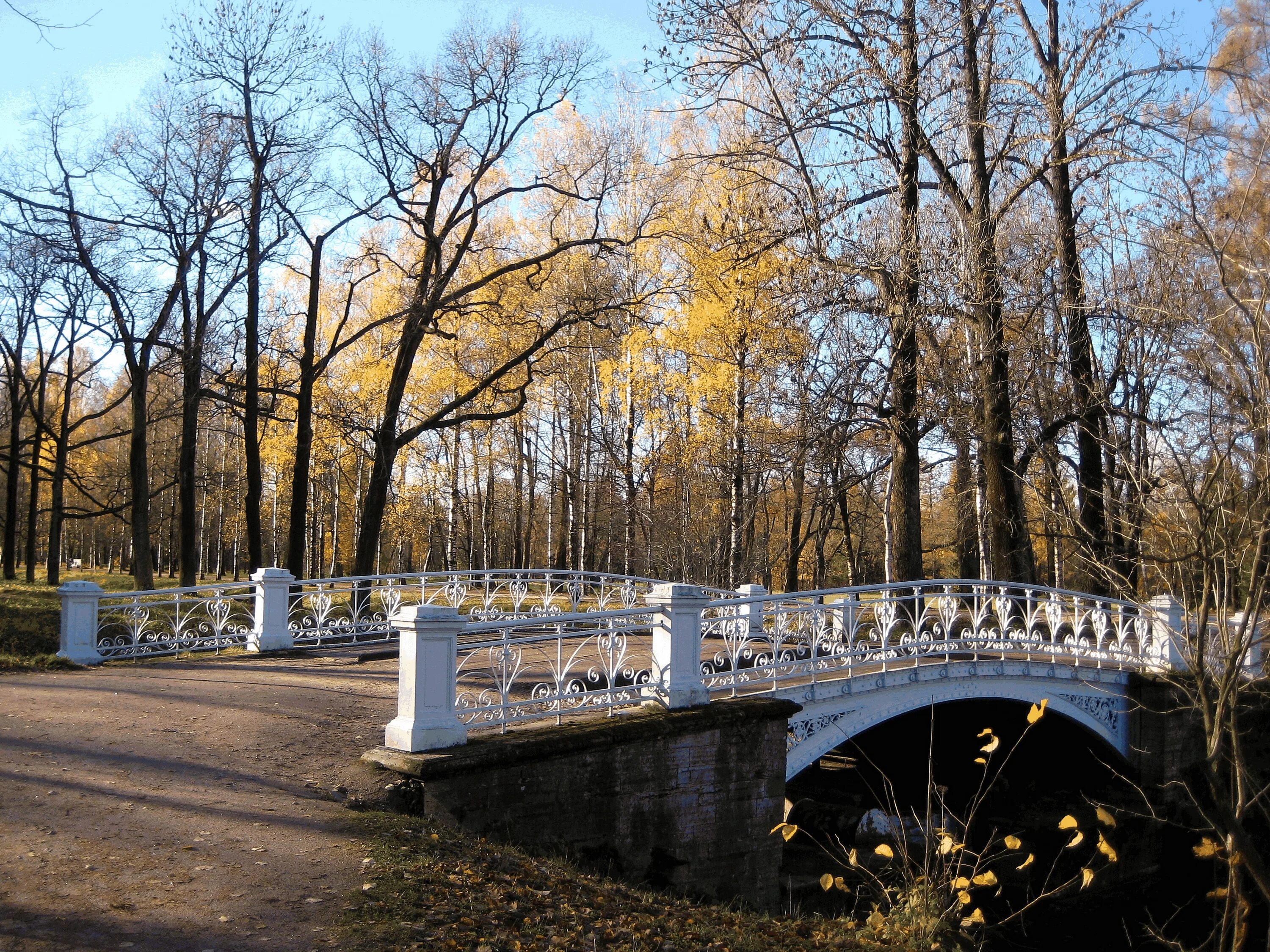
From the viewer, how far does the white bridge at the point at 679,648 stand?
7.15 metres

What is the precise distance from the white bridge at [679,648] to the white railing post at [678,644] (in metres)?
0.01

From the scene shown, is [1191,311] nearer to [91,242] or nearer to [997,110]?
[997,110]

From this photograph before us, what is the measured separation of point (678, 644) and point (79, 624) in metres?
6.64

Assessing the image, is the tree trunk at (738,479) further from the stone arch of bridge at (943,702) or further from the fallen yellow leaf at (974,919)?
the fallen yellow leaf at (974,919)

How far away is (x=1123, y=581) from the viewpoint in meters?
7.56

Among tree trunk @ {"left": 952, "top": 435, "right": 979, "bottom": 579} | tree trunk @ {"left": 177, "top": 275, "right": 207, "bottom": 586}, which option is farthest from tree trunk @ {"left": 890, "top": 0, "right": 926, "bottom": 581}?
tree trunk @ {"left": 177, "top": 275, "right": 207, "bottom": 586}

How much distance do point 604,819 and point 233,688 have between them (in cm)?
384

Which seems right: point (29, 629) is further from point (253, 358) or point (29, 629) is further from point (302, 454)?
point (253, 358)

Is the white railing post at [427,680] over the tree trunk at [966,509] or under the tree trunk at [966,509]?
under

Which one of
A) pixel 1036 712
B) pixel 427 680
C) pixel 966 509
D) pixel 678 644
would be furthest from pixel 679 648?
pixel 966 509

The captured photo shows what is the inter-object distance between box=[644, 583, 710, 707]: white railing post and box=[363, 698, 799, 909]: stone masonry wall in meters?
0.16

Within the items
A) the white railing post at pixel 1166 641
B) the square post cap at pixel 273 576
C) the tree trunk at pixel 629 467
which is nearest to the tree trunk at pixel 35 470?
the tree trunk at pixel 629 467

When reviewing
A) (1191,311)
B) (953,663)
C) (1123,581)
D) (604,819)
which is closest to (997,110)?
(1191,311)

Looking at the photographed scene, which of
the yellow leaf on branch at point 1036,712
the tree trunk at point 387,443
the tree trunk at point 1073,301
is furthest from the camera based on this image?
the tree trunk at point 387,443
